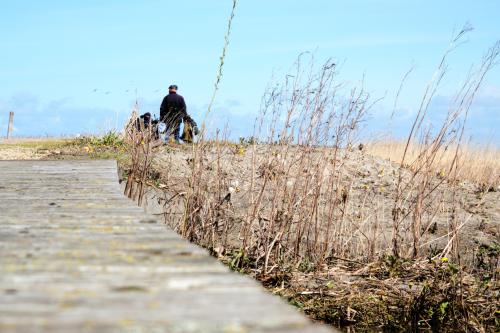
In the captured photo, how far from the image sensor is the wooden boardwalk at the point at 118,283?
1281mm

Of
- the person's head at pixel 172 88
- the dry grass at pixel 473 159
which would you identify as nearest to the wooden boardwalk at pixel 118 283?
the dry grass at pixel 473 159

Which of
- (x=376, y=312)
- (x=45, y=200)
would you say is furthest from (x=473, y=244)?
(x=45, y=200)

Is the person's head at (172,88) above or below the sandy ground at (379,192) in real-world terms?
above

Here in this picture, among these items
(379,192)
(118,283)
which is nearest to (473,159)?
(379,192)

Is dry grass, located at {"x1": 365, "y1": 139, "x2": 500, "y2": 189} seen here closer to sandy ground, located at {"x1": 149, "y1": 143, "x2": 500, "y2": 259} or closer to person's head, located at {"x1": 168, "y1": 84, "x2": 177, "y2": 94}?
sandy ground, located at {"x1": 149, "y1": 143, "x2": 500, "y2": 259}

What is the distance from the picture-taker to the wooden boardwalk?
Answer: 4.20 ft

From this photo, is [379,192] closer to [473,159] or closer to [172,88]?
[473,159]

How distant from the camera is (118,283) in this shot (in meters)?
1.57

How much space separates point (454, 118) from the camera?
526 cm

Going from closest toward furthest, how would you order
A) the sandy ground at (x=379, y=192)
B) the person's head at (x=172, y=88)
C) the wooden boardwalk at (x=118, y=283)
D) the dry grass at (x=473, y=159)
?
the wooden boardwalk at (x=118, y=283) → the sandy ground at (x=379, y=192) → the dry grass at (x=473, y=159) → the person's head at (x=172, y=88)

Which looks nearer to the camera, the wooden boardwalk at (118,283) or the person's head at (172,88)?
the wooden boardwalk at (118,283)

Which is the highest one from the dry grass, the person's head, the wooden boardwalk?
the person's head

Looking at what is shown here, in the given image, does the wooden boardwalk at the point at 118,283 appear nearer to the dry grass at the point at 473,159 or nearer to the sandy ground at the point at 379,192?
the sandy ground at the point at 379,192

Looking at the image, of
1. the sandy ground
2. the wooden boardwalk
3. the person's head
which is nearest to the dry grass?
the sandy ground
